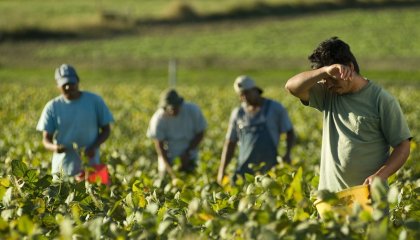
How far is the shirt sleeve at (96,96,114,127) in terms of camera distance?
7.31m

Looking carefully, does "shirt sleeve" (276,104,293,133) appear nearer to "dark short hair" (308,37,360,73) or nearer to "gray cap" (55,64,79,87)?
"gray cap" (55,64,79,87)

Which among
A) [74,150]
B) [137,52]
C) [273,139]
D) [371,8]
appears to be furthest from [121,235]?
[371,8]

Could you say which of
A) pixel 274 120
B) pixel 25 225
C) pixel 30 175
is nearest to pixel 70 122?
pixel 274 120

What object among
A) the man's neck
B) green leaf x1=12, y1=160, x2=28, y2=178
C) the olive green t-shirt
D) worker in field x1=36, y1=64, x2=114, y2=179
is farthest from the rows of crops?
the man's neck

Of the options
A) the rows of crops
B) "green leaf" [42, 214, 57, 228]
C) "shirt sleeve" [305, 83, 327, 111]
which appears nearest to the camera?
the rows of crops

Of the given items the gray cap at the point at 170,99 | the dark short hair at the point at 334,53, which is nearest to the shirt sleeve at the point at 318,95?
the dark short hair at the point at 334,53

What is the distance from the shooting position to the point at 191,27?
57875 mm

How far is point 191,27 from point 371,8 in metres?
11.7

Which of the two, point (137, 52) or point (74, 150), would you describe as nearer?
point (74, 150)

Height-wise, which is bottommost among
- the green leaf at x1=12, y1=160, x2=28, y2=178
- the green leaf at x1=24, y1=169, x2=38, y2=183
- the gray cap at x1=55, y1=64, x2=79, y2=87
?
the green leaf at x1=24, y1=169, x2=38, y2=183

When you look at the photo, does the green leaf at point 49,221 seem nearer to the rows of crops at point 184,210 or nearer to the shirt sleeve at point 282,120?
the rows of crops at point 184,210

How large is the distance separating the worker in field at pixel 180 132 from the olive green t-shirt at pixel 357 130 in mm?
4102

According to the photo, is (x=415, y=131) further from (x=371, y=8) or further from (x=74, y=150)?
(x=371, y=8)

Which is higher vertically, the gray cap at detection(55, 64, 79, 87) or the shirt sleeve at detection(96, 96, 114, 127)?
the gray cap at detection(55, 64, 79, 87)
